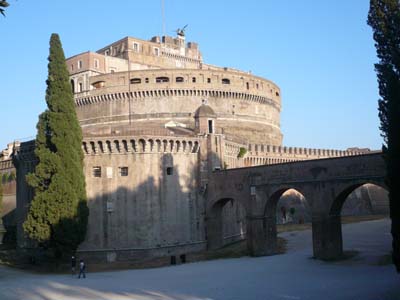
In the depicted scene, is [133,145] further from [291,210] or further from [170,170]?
[291,210]

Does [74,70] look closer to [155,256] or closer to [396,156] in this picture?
[155,256]

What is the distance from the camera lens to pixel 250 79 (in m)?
61.0

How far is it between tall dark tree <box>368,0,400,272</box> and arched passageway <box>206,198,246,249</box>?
1654 cm

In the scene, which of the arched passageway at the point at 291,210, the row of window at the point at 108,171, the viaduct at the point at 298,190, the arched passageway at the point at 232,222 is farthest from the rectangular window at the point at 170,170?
the arched passageway at the point at 291,210

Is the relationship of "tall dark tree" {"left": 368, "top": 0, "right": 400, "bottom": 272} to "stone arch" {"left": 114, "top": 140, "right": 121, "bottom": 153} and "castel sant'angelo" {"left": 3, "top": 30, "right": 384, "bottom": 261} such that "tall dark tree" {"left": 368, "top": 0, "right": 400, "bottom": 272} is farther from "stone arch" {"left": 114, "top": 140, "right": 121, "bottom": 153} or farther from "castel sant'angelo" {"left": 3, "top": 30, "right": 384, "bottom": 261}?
"stone arch" {"left": 114, "top": 140, "right": 121, "bottom": 153}

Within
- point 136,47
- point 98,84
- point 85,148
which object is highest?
point 136,47

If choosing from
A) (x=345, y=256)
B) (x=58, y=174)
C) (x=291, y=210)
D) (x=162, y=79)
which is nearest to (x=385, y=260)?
(x=345, y=256)

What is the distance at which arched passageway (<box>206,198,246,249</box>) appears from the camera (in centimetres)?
3653

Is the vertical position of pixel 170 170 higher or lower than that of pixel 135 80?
lower

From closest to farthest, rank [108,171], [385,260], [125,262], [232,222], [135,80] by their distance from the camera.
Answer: [385,260] < [125,262] < [108,171] < [232,222] < [135,80]

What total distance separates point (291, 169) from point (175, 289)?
1185 centimetres

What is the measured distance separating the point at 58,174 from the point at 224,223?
547 inches

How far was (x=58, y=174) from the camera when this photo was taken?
99.3 ft

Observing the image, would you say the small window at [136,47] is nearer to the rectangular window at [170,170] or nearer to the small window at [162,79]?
the small window at [162,79]
